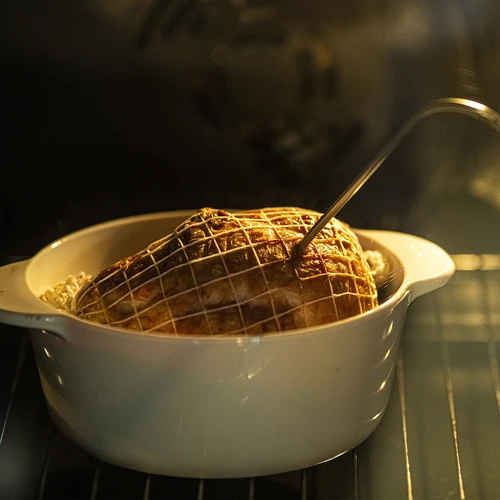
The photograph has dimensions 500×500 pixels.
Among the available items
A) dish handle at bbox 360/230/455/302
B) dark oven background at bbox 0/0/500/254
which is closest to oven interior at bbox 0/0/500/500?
dark oven background at bbox 0/0/500/254

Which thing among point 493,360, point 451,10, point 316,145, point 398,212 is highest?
point 451,10

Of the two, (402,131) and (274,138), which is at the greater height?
(402,131)

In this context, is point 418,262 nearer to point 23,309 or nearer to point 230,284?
point 230,284

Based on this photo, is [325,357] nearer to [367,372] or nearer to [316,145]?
[367,372]

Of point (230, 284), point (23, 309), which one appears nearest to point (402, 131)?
point (230, 284)

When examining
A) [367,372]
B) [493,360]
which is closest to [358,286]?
[367,372]

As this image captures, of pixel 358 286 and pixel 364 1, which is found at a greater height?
pixel 364 1
